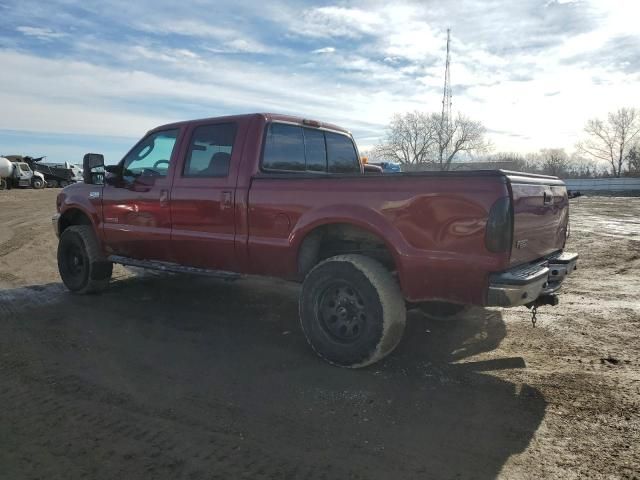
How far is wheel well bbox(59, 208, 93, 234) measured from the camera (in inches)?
260

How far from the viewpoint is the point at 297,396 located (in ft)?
11.5

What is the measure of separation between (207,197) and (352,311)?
1.89 metres

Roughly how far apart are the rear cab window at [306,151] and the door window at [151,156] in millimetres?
1246

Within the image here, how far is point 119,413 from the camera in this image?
3.23m

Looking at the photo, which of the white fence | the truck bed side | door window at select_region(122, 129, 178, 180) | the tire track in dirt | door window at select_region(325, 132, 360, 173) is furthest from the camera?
the white fence

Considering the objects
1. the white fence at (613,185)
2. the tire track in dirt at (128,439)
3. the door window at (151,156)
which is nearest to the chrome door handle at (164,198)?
the door window at (151,156)

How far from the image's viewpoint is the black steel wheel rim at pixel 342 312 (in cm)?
391

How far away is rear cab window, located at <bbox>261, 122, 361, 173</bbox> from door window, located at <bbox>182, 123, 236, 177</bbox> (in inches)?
15.5

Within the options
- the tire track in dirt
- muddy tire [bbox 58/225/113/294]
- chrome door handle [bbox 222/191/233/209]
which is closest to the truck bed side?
chrome door handle [bbox 222/191/233/209]

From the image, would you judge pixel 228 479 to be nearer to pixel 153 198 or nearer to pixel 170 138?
pixel 153 198

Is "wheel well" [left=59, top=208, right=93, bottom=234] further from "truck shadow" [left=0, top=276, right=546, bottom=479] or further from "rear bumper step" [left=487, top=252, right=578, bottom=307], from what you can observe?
"rear bumper step" [left=487, top=252, right=578, bottom=307]

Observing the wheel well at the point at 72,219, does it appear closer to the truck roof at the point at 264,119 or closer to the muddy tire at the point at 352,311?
the truck roof at the point at 264,119

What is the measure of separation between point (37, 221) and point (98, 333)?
1114 cm

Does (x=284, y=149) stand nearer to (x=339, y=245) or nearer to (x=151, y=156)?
(x=339, y=245)
